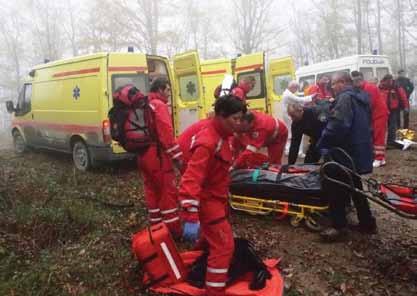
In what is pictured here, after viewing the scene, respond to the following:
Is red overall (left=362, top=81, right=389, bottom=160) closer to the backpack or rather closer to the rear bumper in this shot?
the rear bumper

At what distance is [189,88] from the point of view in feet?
30.4

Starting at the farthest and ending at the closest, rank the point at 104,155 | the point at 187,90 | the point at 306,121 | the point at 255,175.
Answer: the point at 187,90
the point at 104,155
the point at 306,121
the point at 255,175

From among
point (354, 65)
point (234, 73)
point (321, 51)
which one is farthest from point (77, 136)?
point (321, 51)

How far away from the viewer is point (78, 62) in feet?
26.8

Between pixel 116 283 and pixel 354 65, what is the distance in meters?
10.5

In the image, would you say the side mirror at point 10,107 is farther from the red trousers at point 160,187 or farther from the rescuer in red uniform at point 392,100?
the rescuer in red uniform at point 392,100

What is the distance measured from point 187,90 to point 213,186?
20.6ft

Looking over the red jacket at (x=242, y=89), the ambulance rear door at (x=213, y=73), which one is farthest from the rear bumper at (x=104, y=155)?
the ambulance rear door at (x=213, y=73)

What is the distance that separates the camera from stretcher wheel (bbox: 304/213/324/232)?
475cm

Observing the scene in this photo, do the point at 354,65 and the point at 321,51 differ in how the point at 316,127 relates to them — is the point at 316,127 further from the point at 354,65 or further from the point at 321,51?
the point at 321,51

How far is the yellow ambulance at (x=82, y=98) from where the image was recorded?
767 centimetres

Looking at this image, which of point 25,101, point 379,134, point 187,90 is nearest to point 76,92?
point 187,90

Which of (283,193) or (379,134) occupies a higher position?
(379,134)

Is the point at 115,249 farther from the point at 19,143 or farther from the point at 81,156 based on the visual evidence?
the point at 19,143
